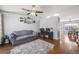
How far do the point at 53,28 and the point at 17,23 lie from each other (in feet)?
2.42

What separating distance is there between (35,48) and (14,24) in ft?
2.13

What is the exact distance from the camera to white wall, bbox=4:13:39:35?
203cm

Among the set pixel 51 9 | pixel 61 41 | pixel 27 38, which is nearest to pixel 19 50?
pixel 27 38

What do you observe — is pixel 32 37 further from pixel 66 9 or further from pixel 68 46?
pixel 66 9

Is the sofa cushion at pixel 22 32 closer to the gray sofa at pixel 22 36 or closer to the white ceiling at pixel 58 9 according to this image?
the gray sofa at pixel 22 36

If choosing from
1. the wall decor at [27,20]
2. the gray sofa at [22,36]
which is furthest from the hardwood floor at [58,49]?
the wall decor at [27,20]

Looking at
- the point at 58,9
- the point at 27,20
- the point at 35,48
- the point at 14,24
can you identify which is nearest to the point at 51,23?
the point at 58,9

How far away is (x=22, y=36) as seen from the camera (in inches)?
83.4

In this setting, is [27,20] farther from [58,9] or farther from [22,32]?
[58,9]

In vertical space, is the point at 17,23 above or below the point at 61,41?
above

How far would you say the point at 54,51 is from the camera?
2.15 meters

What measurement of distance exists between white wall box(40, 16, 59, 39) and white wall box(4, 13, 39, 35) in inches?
4.9

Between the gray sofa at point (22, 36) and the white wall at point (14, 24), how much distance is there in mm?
73

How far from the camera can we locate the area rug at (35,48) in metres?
2.11
